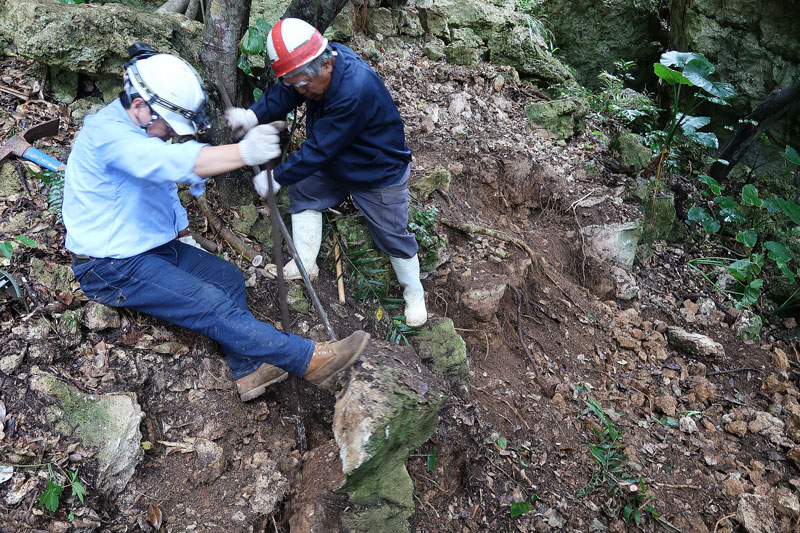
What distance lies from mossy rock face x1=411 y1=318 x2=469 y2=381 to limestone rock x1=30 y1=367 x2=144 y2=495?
1918 millimetres

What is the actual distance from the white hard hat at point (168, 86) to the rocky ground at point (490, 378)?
1.23 metres

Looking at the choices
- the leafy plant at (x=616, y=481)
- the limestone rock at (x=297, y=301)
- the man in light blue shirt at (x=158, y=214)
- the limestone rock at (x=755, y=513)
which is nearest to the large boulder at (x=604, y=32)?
the leafy plant at (x=616, y=481)

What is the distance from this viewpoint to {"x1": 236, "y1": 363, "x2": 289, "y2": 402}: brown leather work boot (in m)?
2.91

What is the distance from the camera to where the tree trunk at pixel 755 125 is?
5.88 m

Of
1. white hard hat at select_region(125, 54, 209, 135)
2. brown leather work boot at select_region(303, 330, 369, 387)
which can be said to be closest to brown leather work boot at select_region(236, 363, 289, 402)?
brown leather work boot at select_region(303, 330, 369, 387)

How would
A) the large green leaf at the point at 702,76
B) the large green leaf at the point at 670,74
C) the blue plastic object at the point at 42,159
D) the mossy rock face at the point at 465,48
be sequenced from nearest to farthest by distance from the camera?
the blue plastic object at the point at 42,159, the large green leaf at the point at 670,74, the large green leaf at the point at 702,76, the mossy rock face at the point at 465,48

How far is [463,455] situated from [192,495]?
1744 mm

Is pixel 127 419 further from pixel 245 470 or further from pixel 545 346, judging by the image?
pixel 545 346

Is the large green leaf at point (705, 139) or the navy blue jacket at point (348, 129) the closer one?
the navy blue jacket at point (348, 129)

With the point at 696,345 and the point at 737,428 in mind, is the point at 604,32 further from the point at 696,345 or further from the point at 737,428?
the point at 737,428

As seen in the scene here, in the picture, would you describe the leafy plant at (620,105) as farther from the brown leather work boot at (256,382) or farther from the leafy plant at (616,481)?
the brown leather work boot at (256,382)

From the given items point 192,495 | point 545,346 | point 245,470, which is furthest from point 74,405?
point 545,346

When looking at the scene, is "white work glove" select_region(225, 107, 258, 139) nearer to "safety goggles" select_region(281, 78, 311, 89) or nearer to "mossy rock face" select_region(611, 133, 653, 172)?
"safety goggles" select_region(281, 78, 311, 89)

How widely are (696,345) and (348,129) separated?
13.0ft
